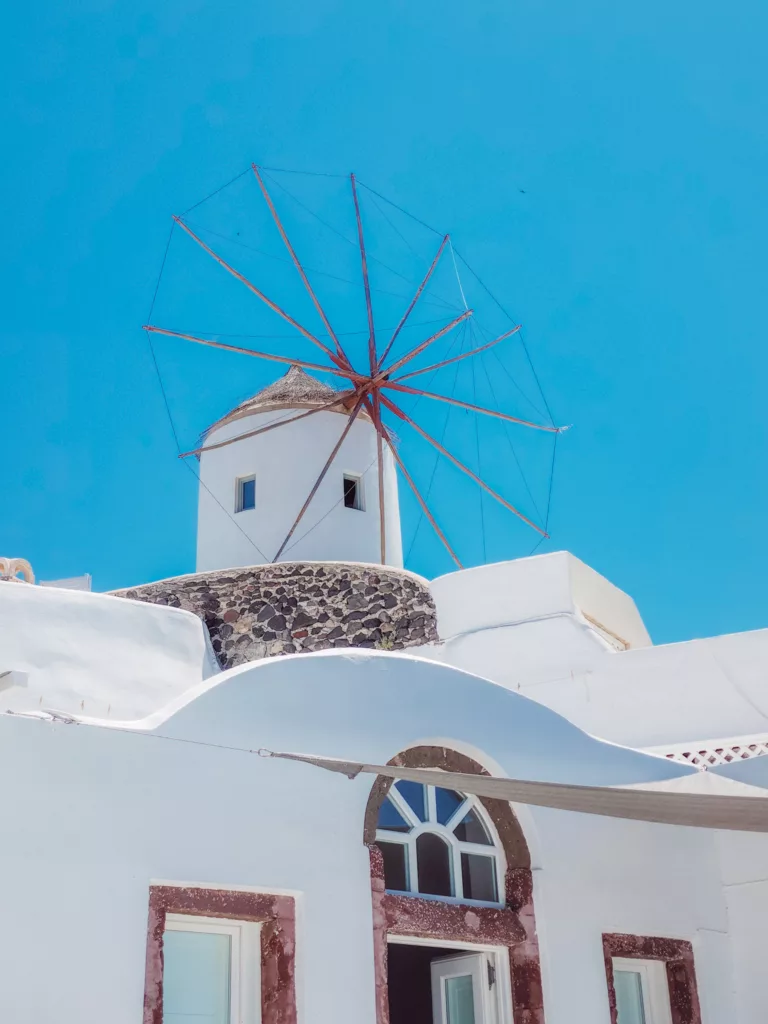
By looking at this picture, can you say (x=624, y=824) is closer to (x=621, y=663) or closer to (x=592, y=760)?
(x=592, y=760)

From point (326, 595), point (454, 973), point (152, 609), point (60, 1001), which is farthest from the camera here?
point (326, 595)

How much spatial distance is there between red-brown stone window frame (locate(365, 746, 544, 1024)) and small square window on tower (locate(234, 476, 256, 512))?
27.3 ft

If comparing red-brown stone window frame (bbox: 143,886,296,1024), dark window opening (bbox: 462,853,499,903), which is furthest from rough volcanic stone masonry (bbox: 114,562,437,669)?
red-brown stone window frame (bbox: 143,886,296,1024)

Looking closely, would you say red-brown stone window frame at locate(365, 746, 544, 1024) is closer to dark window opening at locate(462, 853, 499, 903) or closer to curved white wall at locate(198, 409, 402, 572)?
dark window opening at locate(462, 853, 499, 903)

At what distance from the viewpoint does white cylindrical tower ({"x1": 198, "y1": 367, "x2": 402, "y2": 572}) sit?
13.3m

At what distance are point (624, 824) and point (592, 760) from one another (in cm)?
45

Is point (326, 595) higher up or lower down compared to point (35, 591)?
higher up

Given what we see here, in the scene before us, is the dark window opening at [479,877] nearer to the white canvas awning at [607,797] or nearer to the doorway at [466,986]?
the doorway at [466,986]

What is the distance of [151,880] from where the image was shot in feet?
14.3

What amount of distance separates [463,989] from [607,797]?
1.70m

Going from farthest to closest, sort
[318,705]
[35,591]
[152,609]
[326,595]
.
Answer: [326,595]
[152,609]
[35,591]
[318,705]

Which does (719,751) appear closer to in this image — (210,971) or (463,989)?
(463,989)

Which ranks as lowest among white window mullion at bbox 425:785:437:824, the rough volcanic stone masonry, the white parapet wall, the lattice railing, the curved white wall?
white window mullion at bbox 425:785:437:824

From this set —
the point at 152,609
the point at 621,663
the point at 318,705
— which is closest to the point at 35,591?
the point at 152,609
